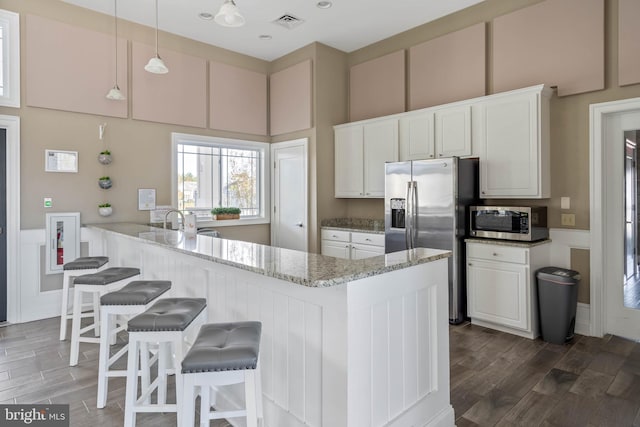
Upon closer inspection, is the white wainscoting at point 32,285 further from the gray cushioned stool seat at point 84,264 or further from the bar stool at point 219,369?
the bar stool at point 219,369

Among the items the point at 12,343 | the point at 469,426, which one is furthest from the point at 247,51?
the point at 469,426

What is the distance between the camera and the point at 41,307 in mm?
4074

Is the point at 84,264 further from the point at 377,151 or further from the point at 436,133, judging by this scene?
the point at 436,133

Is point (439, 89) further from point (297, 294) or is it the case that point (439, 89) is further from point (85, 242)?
point (85, 242)

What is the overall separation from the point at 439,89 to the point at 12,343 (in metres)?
5.09

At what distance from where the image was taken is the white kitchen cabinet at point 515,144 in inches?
138

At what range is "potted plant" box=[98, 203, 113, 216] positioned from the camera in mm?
4305

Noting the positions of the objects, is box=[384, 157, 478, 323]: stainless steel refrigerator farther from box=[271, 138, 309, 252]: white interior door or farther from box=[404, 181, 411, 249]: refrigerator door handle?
box=[271, 138, 309, 252]: white interior door

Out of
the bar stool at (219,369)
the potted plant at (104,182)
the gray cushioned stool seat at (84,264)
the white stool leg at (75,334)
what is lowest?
the white stool leg at (75,334)

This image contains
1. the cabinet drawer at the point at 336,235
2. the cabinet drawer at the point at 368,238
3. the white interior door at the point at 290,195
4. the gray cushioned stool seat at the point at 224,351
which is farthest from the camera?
the white interior door at the point at 290,195

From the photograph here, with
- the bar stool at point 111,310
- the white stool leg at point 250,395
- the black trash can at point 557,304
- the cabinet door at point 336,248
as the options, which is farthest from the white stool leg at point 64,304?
the black trash can at point 557,304

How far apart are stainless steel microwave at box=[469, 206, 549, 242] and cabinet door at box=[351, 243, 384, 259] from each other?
1171mm

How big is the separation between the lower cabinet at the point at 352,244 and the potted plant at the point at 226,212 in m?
1.26

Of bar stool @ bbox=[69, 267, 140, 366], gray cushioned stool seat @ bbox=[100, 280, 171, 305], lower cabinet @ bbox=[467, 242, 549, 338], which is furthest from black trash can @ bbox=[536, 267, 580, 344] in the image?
bar stool @ bbox=[69, 267, 140, 366]
